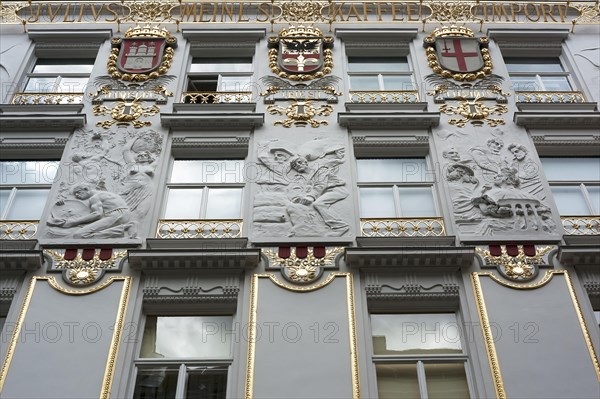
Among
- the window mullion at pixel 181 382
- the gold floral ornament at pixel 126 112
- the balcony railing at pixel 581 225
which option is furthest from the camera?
the gold floral ornament at pixel 126 112

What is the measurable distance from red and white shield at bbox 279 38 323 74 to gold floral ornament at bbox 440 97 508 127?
3.32 m

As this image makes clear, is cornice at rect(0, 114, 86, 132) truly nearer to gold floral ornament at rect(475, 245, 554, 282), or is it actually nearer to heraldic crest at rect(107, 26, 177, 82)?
heraldic crest at rect(107, 26, 177, 82)

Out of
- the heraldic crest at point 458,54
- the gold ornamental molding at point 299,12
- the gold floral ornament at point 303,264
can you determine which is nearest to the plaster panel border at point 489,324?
the gold floral ornament at point 303,264

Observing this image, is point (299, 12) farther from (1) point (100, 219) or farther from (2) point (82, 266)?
(2) point (82, 266)

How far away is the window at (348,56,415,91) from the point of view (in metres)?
16.2

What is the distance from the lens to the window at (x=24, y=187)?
12.8 meters

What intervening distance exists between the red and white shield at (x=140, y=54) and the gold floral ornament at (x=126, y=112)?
4.61 feet

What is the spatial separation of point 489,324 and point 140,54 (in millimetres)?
10611

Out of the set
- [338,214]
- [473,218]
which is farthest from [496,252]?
[338,214]

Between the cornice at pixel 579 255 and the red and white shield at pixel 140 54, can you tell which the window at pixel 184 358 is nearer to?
the cornice at pixel 579 255

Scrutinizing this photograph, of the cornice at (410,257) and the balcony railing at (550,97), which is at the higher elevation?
the balcony railing at (550,97)

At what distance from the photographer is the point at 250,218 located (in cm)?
1227

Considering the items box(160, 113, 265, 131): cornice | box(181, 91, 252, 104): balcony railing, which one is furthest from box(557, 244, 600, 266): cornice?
box(181, 91, 252, 104): balcony railing

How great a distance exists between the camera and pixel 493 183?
508 inches
